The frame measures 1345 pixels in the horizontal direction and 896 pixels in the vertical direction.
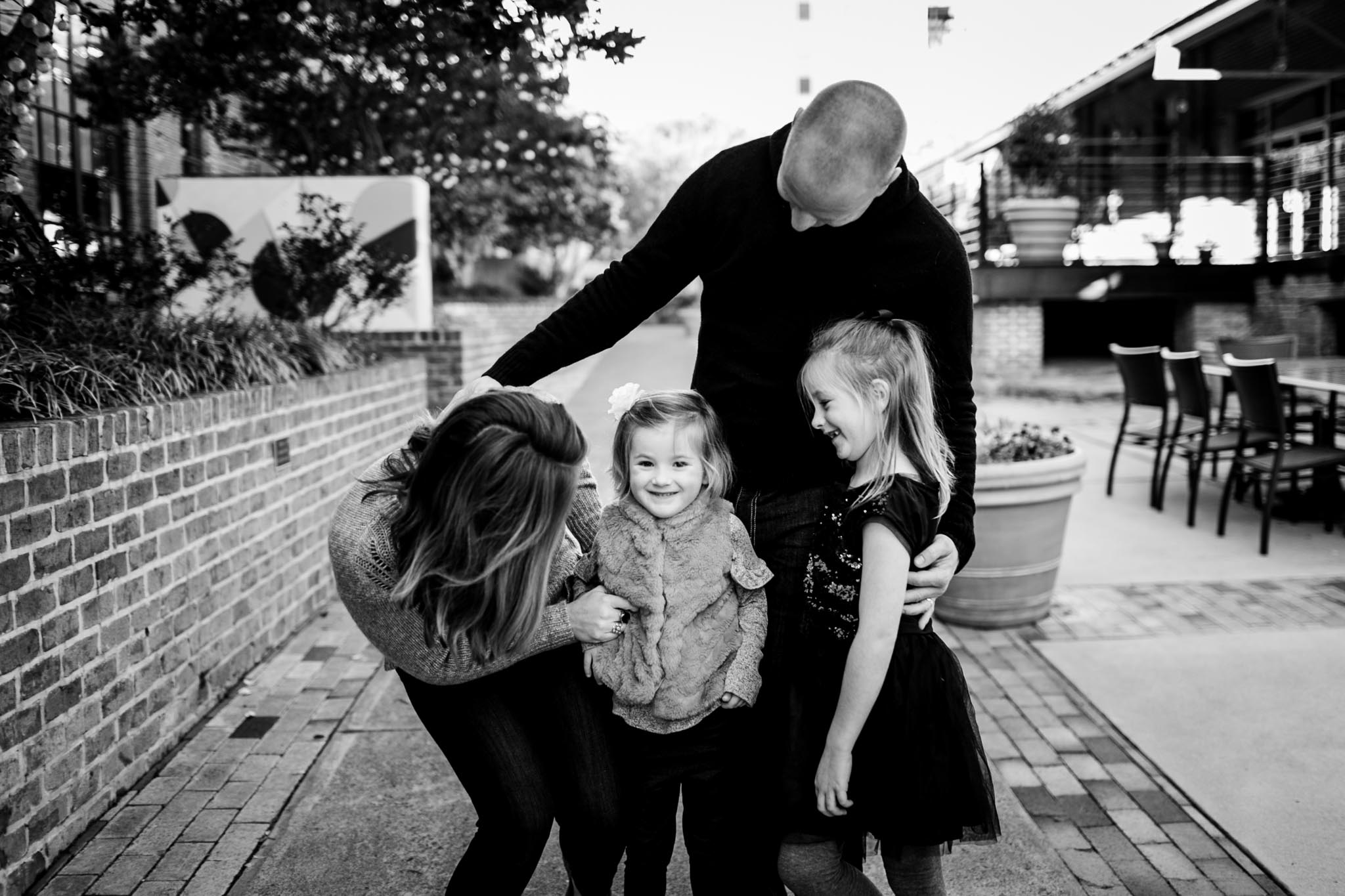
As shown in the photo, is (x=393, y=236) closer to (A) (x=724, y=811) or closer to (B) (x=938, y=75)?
(B) (x=938, y=75)

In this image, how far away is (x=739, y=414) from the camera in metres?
2.23

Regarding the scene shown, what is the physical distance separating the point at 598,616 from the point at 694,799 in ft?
1.37

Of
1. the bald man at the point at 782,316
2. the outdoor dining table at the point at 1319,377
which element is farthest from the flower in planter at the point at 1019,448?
the bald man at the point at 782,316

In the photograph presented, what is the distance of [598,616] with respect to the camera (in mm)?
2035

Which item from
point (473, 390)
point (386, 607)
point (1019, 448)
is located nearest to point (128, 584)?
point (386, 607)

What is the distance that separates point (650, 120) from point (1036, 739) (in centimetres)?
3704

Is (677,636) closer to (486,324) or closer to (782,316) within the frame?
(782,316)

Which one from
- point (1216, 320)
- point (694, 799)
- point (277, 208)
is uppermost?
point (277, 208)

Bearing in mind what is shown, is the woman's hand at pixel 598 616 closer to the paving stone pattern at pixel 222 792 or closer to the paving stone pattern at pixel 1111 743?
the paving stone pattern at pixel 222 792

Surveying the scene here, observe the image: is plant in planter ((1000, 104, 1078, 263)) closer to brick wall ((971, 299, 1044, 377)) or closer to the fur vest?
brick wall ((971, 299, 1044, 377))

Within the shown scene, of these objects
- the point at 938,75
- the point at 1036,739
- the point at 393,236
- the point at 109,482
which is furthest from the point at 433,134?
the point at 1036,739

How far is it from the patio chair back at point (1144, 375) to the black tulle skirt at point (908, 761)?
213 inches

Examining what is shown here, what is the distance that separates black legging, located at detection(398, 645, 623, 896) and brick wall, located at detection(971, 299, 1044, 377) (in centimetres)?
1252

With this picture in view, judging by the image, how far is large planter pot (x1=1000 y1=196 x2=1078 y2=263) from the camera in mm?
13578
